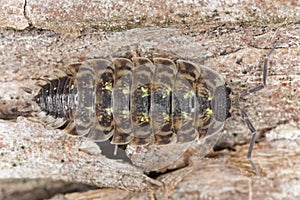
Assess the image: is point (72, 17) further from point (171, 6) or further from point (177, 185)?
Result: point (177, 185)

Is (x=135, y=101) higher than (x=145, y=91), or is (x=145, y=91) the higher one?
(x=145, y=91)

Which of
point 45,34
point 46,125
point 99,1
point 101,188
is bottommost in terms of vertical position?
point 101,188

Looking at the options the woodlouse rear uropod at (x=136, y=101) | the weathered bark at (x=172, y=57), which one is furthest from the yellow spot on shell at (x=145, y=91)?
the weathered bark at (x=172, y=57)

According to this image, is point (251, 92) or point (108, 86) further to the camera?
point (251, 92)

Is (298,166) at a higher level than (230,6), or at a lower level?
lower

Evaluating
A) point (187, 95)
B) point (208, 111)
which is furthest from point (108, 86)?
point (208, 111)

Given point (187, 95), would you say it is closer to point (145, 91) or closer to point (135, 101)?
point (145, 91)

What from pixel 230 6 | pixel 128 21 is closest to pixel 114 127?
pixel 128 21
